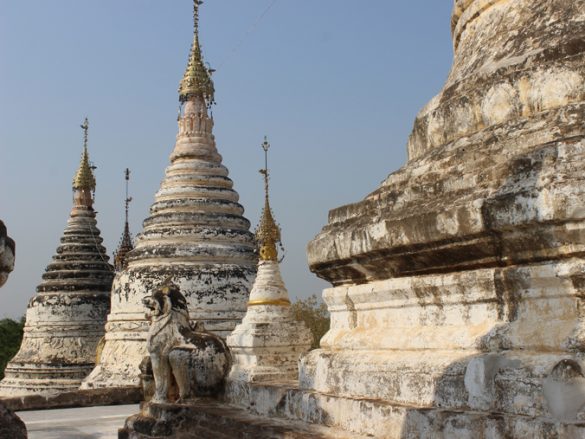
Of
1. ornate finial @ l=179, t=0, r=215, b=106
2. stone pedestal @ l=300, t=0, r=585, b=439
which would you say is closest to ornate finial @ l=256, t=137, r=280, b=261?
ornate finial @ l=179, t=0, r=215, b=106

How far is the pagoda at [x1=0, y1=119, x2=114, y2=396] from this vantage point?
21.9 m

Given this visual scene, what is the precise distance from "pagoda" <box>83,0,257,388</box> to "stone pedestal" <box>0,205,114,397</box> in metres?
3.88

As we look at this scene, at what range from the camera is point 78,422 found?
11.0 metres

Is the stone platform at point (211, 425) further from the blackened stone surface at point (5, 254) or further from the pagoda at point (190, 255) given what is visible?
the pagoda at point (190, 255)

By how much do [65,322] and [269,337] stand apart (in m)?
11.3

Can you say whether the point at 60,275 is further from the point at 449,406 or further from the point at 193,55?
the point at 449,406

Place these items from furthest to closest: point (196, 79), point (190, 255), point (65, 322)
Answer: point (65, 322)
point (196, 79)
point (190, 255)

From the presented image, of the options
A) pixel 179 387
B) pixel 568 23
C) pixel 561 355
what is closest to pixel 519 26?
pixel 568 23

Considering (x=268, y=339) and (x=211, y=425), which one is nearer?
(x=211, y=425)

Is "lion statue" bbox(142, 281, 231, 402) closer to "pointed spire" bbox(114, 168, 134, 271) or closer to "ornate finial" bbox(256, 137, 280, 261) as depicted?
"ornate finial" bbox(256, 137, 280, 261)

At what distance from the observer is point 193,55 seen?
20656 mm

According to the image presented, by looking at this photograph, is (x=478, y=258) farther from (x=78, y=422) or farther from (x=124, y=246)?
(x=124, y=246)

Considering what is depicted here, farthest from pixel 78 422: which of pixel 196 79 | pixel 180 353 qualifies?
pixel 196 79

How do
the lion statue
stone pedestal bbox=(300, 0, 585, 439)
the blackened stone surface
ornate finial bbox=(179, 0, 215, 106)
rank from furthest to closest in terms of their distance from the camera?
1. ornate finial bbox=(179, 0, 215, 106)
2. the lion statue
3. the blackened stone surface
4. stone pedestal bbox=(300, 0, 585, 439)
